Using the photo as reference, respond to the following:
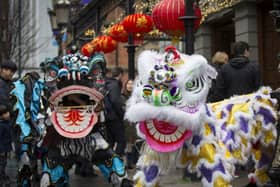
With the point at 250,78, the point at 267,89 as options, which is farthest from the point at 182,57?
the point at 250,78

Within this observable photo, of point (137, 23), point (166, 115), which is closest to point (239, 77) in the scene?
point (137, 23)

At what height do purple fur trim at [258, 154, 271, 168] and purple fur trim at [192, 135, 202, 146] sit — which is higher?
purple fur trim at [192, 135, 202, 146]

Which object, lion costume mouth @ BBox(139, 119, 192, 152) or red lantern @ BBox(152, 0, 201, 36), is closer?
lion costume mouth @ BBox(139, 119, 192, 152)

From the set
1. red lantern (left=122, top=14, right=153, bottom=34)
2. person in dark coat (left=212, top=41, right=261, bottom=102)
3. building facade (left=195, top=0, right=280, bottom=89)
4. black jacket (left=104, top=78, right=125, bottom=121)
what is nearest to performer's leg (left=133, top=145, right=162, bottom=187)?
person in dark coat (left=212, top=41, right=261, bottom=102)

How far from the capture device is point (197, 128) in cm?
636

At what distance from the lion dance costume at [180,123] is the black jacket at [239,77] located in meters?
2.94

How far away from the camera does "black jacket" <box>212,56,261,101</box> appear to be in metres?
9.73

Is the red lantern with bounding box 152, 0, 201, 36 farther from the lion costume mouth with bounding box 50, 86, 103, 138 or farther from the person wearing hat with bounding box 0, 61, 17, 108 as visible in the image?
the person wearing hat with bounding box 0, 61, 17, 108

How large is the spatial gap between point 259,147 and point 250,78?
2.51 m


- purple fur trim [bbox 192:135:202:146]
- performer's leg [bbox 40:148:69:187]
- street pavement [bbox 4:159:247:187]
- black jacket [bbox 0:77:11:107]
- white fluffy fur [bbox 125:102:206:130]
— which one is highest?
black jacket [bbox 0:77:11:107]

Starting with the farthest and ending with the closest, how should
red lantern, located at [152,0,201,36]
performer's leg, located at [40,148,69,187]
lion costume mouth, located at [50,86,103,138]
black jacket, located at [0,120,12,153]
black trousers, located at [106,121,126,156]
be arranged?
1. black trousers, located at [106,121,126,156]
2. black jacket, located at [0,120,12,153]
3. red lantern, located at [152,0,201,36]
4. performer's leg, located at [40,148,69,187]
5. lion costume mouth, located at [50,86,103,138]

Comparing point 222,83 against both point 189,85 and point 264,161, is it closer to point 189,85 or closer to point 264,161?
point 264,161

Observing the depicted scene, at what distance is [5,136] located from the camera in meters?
10.1

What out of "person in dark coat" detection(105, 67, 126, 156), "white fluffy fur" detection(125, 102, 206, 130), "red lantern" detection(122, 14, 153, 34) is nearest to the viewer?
"white fluffy fur" detection(125, 102, 206, 130)
